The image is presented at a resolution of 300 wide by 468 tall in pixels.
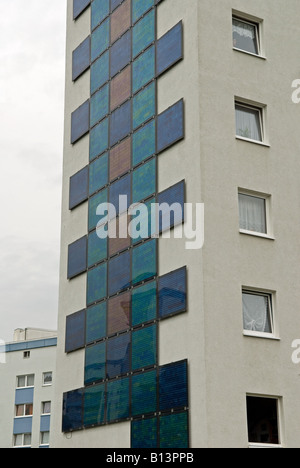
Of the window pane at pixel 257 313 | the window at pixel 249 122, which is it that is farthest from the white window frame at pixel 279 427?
the window at pixel 249 122

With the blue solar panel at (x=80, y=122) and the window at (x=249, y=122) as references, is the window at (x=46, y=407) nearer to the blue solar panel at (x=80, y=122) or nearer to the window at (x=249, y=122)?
the blue solar panel at (x=80, y=122)

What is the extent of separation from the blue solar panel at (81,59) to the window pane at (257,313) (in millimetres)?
14875

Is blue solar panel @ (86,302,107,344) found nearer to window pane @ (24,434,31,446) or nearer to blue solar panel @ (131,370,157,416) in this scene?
blue solar panel @ (131,370,157,416)

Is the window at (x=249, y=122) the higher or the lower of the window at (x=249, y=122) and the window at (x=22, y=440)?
the higher

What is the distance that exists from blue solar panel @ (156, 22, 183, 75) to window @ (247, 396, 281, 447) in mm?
12390

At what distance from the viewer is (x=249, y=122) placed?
28.6 m

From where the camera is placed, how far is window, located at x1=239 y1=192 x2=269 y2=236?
27047 millimetres

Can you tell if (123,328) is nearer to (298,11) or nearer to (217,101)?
(217,101)

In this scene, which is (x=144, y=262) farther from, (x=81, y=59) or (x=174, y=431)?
(x=81, y=59)

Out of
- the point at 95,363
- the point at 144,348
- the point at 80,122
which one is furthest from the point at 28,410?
the point at 144,348

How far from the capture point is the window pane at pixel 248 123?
2819cm

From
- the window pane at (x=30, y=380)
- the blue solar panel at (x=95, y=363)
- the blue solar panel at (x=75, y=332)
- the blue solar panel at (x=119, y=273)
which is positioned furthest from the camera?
the window pane at (x=30, y=380)

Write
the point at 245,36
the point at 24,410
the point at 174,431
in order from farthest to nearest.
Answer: the point at 24,410, the point at 245,36, the point at 174,431

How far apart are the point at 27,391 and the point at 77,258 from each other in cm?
3949
